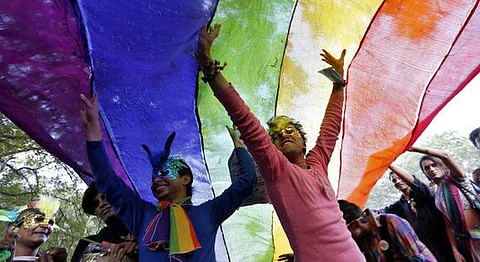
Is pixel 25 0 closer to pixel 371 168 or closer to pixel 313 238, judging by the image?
pixel 313 238

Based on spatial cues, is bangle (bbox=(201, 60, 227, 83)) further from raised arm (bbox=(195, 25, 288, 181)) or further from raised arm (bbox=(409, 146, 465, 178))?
raised arm (bbox=(409, 146, 465, 178))

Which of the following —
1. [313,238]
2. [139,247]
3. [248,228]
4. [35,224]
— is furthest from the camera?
[248,228]

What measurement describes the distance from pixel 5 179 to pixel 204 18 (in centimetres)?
922

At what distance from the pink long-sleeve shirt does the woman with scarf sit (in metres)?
1.59

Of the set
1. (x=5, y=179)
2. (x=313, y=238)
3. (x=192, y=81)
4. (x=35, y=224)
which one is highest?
(x=5, y=179)

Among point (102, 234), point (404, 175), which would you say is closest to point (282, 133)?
point (102, 234)

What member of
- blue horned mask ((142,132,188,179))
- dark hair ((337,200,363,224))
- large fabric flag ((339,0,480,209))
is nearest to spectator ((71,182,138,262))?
blue horned mask ((142,132,188,179))

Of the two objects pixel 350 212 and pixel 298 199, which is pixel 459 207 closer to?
pixel 350 212

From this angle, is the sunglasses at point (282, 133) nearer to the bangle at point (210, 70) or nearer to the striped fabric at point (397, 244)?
the bangle at point (210, 70)

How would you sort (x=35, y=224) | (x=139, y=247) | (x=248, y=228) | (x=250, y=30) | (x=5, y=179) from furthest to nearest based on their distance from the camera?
(x=5, y=179)
(x=248, y=228)
(x=250, y=30)
(x=35, y=224)
(x=139, y=247)

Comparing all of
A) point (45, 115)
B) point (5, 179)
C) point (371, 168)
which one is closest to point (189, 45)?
point (45, 115)

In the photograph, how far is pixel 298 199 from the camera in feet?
6.67

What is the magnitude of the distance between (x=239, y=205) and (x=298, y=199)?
461mm

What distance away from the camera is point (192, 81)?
3059 millimetres
